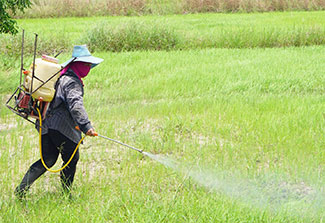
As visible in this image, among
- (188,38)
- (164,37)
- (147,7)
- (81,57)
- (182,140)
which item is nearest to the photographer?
(81,57)

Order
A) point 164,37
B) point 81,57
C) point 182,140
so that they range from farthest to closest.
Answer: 1. point 164,37
2. point 182,140
3. point 81,57

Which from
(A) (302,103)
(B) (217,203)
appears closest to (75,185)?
(B) (217,203)

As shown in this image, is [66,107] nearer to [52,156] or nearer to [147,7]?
[52,156]

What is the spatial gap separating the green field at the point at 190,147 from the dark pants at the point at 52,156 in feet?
0.40

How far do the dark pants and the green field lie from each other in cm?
12

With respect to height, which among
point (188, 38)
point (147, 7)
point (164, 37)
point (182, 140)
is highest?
point (182, 140)

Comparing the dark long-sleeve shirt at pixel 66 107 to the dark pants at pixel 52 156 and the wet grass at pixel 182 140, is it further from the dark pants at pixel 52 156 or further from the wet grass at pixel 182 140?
the wet grass at pixel 182 140

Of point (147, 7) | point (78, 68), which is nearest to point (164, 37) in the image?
point (78, 68)

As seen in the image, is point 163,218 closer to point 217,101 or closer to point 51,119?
point 51,119

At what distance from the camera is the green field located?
334 centimetres

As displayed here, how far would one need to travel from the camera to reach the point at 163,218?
3148mm

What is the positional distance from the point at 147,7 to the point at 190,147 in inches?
549

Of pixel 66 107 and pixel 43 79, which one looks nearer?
pixel 43 79

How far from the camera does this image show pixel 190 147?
15.8 feet
